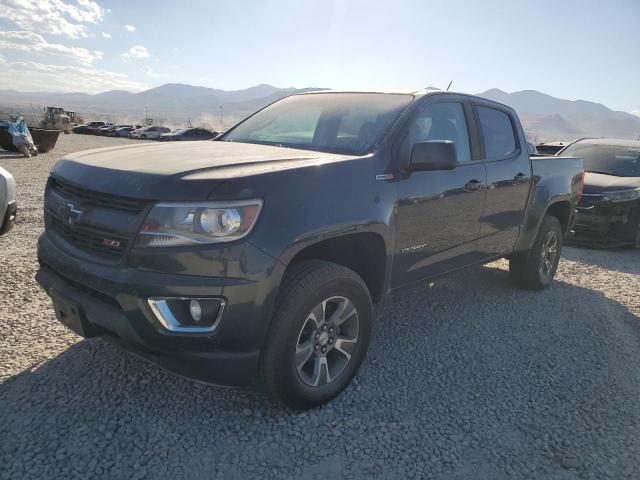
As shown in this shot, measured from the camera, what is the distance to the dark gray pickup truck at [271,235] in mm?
2225

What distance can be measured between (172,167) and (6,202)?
2694 mm

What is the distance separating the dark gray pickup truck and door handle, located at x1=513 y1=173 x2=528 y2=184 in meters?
0.63

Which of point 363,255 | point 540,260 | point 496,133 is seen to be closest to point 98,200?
point 363,255

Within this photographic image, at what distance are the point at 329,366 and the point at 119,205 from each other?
1489 millimetres

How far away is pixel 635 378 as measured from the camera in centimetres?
345

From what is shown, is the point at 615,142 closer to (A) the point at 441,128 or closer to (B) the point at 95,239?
(A) the point at 441,128

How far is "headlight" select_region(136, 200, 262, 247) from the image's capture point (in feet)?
7.25

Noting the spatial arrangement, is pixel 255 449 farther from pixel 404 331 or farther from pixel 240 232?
pixel 404 331

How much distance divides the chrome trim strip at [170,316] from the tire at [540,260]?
374 centimetres

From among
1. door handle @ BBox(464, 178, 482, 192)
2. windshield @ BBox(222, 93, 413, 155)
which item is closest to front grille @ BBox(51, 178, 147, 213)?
windshield @ BBox(222, 93, 413, 155)

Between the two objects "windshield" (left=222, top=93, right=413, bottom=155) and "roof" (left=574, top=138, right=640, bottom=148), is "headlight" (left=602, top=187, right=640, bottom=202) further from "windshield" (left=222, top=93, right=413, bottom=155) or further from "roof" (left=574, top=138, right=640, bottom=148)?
"windshield" (left=222, top=93, right=413, bottom=155)

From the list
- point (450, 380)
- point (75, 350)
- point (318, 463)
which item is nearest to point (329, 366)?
point (318, 463)

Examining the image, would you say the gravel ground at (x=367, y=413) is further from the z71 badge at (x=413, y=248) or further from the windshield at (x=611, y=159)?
the windshield at (x=611, y=159)

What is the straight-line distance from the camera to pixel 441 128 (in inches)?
142
